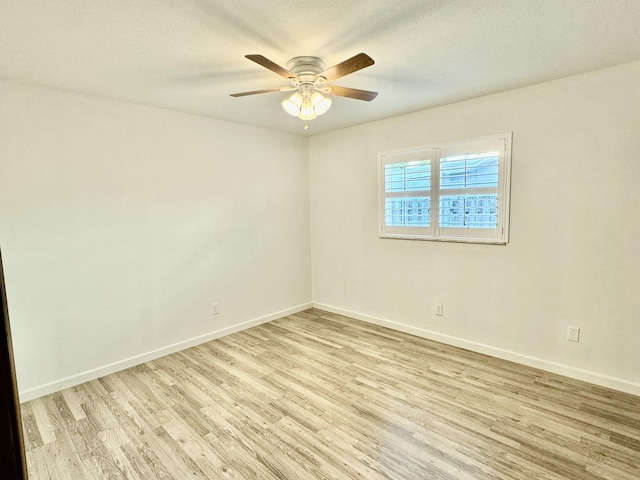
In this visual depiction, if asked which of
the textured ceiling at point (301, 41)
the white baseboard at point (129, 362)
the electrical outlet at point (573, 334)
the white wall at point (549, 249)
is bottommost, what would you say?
the white baseboard at point (129, 362)

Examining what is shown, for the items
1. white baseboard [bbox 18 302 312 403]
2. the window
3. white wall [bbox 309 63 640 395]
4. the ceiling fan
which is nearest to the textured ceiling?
the ceiling fan

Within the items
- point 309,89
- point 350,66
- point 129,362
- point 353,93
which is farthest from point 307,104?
point 129,362

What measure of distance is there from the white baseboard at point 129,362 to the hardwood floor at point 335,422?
7 cm

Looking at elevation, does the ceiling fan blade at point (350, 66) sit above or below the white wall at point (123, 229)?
above

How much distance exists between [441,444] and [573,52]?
2656 mm

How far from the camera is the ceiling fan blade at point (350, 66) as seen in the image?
5.55 ft

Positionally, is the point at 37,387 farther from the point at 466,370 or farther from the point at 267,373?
the point at 466,370

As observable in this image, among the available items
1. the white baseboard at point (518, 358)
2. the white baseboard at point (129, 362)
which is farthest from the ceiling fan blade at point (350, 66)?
the white baseboard at point (129, 362)

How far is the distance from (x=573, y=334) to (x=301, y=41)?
3061 millimetres

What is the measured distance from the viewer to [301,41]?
6.38 feet

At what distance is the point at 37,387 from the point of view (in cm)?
258

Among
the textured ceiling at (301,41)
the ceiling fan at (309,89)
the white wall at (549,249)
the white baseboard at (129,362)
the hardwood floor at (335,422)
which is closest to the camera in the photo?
the textured ceiling at (301,41)

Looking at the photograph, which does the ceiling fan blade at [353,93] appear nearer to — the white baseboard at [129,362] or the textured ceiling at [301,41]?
the textured ceiling at [301,41]

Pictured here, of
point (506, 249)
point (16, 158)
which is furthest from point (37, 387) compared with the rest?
point (506, 249)
